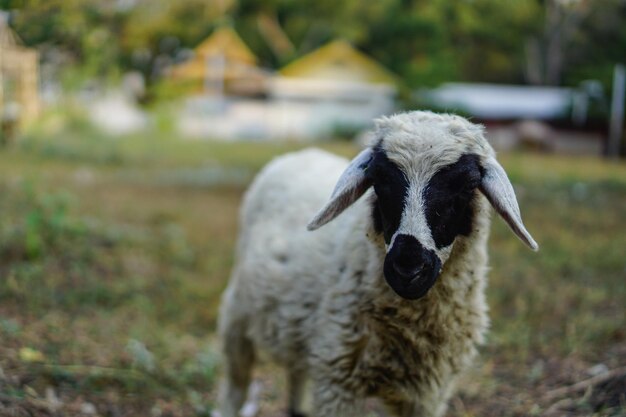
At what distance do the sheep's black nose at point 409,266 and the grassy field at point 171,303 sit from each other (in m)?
1.90

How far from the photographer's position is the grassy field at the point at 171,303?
14.5ft

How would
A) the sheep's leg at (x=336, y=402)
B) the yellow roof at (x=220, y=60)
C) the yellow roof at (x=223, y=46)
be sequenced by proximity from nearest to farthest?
the sheep's leg at (x=336, y=402), the yellow roof at (x=223, y=46), the yellow roof at (x=220, y=60)

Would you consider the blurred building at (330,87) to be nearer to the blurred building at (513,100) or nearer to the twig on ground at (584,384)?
the blurred building at (513,100)

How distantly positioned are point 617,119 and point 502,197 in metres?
27.3

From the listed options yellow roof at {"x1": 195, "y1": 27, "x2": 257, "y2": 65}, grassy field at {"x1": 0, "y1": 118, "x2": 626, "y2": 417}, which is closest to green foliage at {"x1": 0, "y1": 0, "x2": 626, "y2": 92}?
yellow roof at {"x1": 195, "y1": 27, "x2": 257, "y2": 65}

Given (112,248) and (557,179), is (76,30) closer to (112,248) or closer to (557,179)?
(112,248)

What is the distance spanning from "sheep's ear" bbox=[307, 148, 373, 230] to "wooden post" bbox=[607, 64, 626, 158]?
2558cm

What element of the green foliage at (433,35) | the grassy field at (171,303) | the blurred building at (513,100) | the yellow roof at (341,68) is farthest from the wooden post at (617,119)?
the grassy field at (171,303)

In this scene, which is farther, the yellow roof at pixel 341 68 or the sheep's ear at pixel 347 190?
the yellow roof at pixel 341 68

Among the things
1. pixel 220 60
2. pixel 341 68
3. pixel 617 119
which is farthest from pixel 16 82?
pixel 220 60

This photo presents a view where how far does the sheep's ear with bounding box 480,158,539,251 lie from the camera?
2.92m

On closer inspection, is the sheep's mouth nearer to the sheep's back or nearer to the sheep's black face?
the sheep's black face

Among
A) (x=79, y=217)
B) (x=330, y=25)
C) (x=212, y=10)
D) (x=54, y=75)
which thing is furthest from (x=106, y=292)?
(x=330, y=25)

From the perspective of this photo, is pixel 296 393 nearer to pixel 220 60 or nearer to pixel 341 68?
pixel 341 68
